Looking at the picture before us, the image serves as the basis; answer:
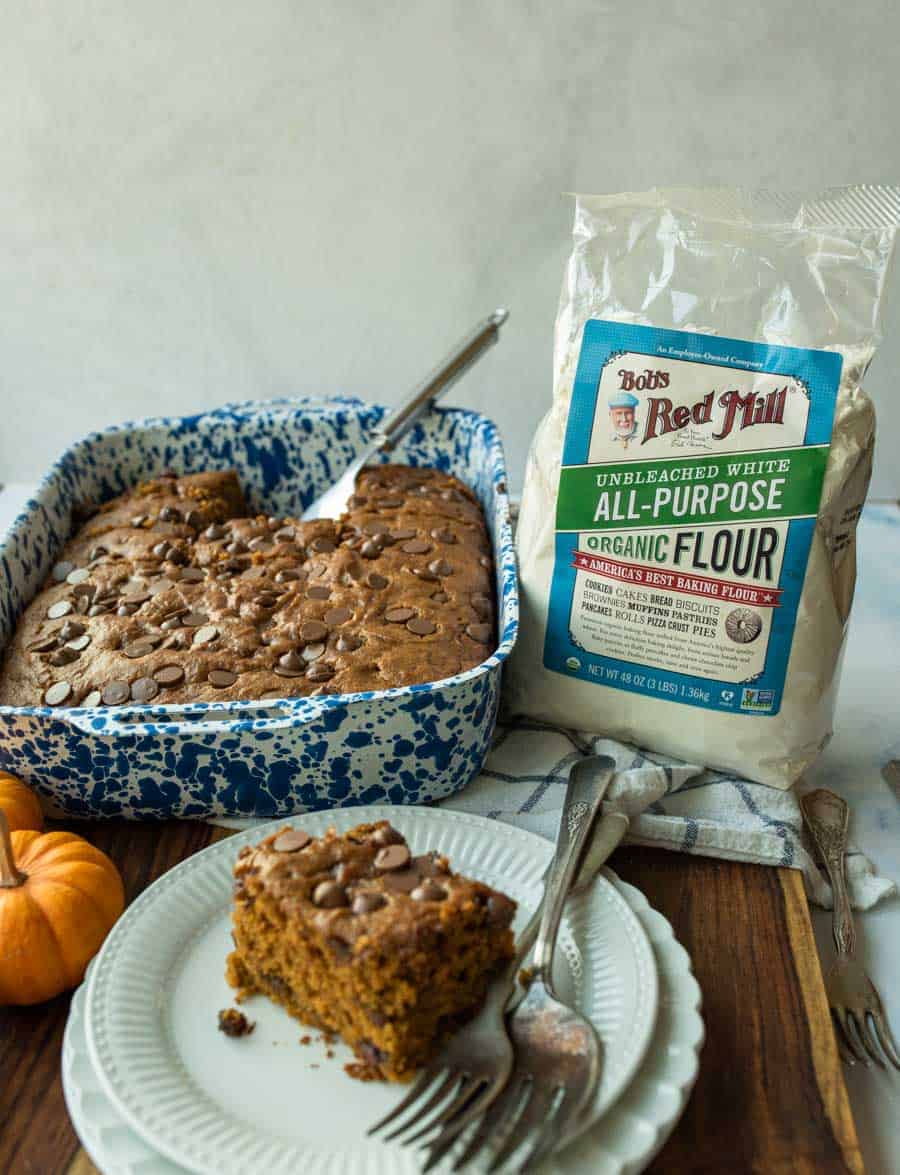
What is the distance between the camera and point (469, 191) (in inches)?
96.7

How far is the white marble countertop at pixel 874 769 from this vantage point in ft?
3.59

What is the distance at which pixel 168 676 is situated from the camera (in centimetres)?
137

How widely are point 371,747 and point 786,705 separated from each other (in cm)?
55

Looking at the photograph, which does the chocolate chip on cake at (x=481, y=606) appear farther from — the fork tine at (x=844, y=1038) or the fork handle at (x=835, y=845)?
the fork tine at (x=844, y=1038)

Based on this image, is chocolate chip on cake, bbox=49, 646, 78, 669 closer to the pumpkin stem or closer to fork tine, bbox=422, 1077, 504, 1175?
the pumpkin stem

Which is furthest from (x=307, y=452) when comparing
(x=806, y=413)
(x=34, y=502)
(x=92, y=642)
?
(x=806, y=413)

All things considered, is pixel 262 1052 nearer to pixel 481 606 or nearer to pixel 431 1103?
pixel 431 1103

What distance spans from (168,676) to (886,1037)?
0.93m

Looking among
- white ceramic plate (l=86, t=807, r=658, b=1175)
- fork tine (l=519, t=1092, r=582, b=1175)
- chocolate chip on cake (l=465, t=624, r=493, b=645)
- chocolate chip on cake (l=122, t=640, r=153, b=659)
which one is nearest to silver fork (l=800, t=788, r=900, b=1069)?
white ceramic plate (l=86, t=807, r=658, b=1175)

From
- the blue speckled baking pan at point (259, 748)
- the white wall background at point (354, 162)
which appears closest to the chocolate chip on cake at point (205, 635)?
the blue speckled baking pan at point (259, 748)

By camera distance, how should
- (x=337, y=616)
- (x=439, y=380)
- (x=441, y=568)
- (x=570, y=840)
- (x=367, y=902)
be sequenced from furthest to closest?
(x=439, y=380)
(x=441, y=568)
(x=337, y=616)
(x=570, y=840)
(x=367, y=902)

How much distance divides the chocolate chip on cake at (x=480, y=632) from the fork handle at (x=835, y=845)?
479 mm

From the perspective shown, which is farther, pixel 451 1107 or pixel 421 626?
pixel 421 626

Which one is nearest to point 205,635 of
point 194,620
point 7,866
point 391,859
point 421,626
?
point 194,620
